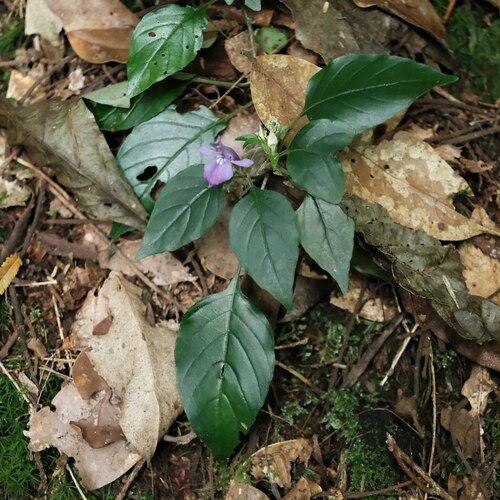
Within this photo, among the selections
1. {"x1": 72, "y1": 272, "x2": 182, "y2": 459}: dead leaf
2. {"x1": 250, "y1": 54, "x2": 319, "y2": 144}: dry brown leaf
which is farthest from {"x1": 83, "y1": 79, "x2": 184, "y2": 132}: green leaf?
{"x1": 72, "y1": 272, "x2": 182, "y2": 459}: dead leaf

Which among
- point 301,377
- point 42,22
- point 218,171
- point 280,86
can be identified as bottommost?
point 301,377

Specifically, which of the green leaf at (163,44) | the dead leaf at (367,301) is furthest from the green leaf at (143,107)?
the dead leaf at (367,301)

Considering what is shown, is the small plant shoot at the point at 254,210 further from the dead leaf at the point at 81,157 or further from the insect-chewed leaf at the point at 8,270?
the insect-chewed leaf at the point at 8,270

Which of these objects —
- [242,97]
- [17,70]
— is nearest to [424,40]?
[242,97]

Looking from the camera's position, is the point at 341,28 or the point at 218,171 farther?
the point at 341,28

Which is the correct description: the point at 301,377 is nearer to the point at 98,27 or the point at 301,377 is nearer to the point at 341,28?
the point at 341,28

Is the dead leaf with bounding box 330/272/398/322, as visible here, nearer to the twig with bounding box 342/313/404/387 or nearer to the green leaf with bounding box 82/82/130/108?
the twig with bounding box 342/313/404/387

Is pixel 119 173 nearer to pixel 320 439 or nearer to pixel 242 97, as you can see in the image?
pixel 242 97

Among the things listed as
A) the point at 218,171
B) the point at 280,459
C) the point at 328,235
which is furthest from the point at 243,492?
the point at 218,171
